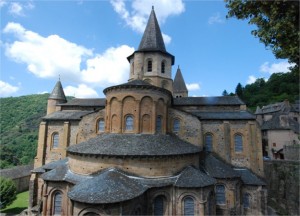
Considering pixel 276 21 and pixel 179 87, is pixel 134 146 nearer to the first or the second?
pixel 276 21

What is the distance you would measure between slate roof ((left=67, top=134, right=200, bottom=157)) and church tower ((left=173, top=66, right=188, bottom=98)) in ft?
73.7

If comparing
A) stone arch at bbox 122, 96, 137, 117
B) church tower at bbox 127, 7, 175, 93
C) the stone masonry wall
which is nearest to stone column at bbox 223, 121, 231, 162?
the stone masonry wall

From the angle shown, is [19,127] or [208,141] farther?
[19,127]

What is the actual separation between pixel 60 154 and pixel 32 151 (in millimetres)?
53200

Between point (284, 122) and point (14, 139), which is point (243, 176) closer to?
point (284, 122)

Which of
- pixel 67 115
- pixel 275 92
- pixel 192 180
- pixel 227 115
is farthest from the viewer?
pixel 275 92

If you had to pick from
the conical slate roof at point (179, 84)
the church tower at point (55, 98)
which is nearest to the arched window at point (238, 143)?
the conical slate roof at point (179, 84)

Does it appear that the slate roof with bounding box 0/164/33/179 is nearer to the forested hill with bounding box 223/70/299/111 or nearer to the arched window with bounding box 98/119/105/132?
the arched window with bounding box 98/119/105/132

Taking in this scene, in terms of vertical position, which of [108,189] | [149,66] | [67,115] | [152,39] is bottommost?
[108,189]

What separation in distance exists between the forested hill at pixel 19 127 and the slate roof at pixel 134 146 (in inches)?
1972

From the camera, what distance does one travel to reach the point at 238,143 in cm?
2156

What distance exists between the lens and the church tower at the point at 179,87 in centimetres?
3869

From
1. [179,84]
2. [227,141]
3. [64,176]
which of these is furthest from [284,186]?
[179,84]

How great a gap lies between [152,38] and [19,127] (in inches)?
3052
